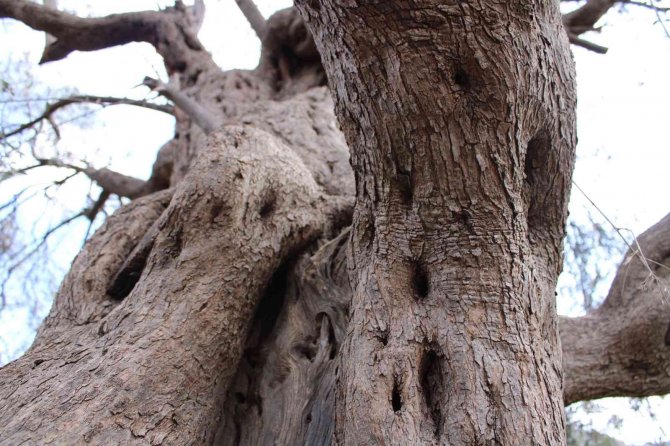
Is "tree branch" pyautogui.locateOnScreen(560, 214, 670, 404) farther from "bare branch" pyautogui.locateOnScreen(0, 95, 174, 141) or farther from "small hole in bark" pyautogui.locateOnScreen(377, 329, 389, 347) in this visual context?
"bare branch" pyautogui.locateOnScreen(0, 95, 174, 141)

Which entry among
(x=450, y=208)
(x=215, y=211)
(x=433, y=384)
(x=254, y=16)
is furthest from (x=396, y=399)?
(x=254, y=16)

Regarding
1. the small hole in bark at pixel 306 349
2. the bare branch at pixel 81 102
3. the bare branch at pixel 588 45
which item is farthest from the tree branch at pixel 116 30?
the small hole in bark at pixel 306 349

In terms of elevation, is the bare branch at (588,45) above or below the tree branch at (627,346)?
above

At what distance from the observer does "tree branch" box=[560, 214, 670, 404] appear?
2.49 m

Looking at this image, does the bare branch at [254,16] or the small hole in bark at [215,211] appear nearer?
the small hole in bark at [215,211]

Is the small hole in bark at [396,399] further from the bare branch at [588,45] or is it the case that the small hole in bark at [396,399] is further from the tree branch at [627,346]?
the bare branch at [588,45]

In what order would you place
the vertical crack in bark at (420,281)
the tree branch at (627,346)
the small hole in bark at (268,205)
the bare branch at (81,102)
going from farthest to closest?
1. the bare branch at (81,102)
2. the tree branch at (627,346)
3. the small hole in bark at (268,205)
4. the vertical crack in bark at (420,281)

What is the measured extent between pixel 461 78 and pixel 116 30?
12.4ft

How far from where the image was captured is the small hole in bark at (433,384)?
59.4 inches

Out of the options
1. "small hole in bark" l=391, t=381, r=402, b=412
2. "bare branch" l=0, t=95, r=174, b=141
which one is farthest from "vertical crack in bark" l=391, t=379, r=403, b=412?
"bare branch" l=0, t=95, r=174, b=141

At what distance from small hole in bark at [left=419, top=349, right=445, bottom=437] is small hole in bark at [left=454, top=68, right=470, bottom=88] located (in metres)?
0.74

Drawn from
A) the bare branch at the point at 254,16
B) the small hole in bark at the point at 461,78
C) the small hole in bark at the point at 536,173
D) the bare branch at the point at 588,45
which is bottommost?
the small hole in bark at the point at 536,173

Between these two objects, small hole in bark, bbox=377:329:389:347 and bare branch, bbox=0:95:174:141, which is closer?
small hole in bark, bbox=377:329:389:347

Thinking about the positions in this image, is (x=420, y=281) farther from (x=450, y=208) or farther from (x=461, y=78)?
(x=461, y=78)
